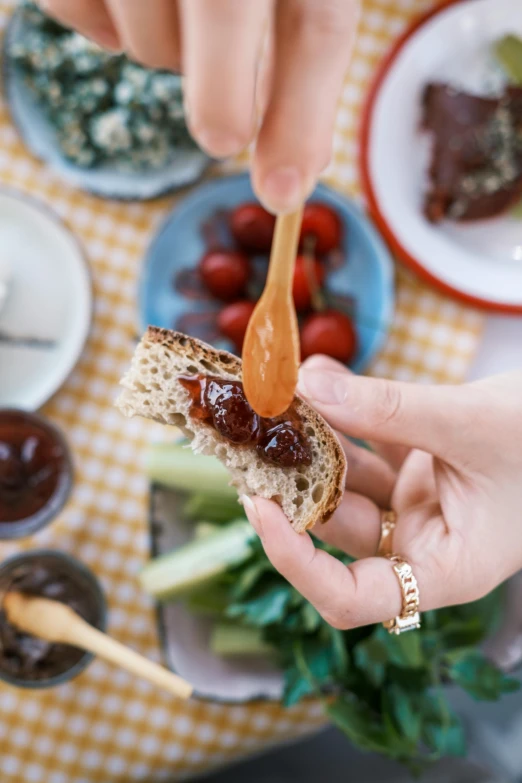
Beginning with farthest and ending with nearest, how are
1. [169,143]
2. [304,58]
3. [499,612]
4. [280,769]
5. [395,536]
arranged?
[280,769] → [169,143] → [499,612] → [395,536] → [304,58]

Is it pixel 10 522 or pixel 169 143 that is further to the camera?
pixel 169 143

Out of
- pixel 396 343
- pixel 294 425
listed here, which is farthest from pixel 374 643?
pixel 396 343

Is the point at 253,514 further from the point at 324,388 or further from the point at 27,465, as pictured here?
the point at 27,465

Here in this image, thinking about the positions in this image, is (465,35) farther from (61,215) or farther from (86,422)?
(86,422)

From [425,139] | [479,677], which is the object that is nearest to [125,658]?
[479,677]

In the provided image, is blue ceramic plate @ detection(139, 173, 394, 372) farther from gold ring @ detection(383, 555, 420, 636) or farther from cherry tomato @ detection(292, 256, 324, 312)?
gold ring @ detection(383, 555, 420, 636)

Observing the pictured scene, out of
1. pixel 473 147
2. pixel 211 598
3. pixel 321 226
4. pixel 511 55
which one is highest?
pixel 511 55

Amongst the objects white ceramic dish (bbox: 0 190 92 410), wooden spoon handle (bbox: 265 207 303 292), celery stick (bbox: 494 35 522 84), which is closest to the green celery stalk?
white ceramic dish (bbox: 0 190 92 410)
